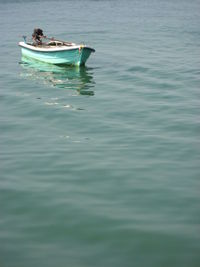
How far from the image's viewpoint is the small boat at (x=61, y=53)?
22688mm

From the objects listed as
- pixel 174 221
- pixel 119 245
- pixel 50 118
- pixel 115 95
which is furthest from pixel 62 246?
pixel 115 95

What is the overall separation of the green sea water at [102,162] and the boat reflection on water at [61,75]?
86mm

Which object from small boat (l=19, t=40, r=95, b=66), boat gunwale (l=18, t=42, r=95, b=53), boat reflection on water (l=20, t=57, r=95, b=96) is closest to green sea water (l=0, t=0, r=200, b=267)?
boat reflection on water (l=20, t=57, r=95, b=96)

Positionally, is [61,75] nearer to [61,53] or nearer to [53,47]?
[61,53]

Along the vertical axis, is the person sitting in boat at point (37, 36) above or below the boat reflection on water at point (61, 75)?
above

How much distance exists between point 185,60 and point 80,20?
1996 centimetres

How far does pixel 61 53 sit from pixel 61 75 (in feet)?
4.51

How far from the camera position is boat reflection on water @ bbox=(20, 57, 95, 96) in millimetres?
20416

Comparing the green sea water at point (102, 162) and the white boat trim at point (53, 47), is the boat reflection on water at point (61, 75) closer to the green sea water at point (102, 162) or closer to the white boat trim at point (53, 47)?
the green sea water at point (102, 162)

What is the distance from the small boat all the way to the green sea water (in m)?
0.50

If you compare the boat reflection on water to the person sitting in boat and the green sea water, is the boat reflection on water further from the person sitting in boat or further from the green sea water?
the person sitting in boat

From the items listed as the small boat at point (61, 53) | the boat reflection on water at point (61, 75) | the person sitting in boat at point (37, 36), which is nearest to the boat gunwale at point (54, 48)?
the small boat at point (61, 53)

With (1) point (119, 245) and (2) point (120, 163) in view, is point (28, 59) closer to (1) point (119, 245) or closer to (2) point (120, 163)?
(2) point (120, 163)

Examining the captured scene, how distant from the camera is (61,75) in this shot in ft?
74.6
